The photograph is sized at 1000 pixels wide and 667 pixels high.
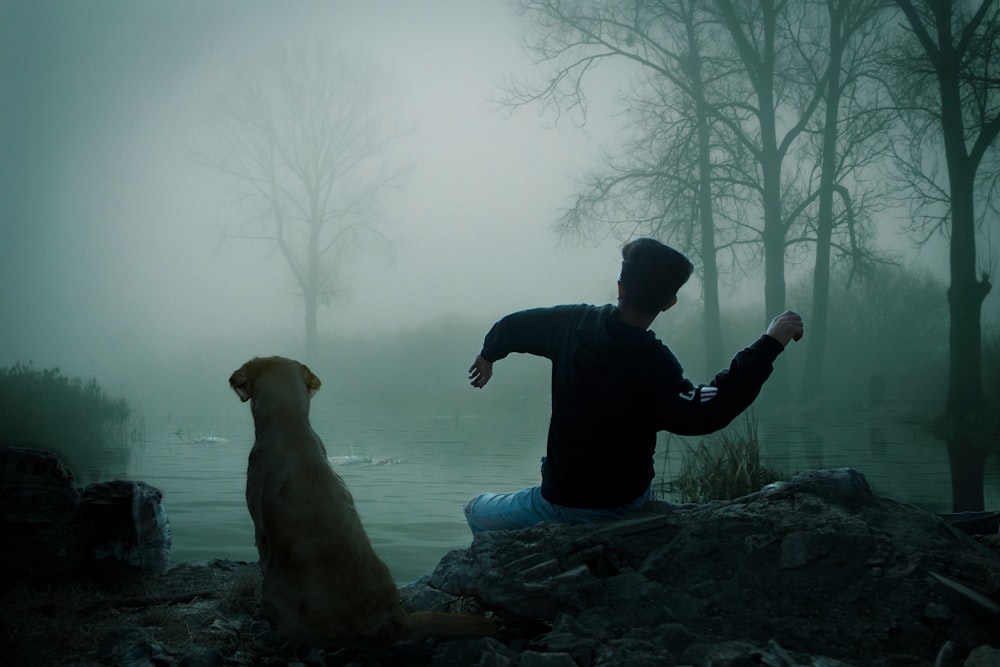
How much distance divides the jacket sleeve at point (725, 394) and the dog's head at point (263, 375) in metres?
1.36

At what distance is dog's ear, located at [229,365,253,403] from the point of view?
2.50m

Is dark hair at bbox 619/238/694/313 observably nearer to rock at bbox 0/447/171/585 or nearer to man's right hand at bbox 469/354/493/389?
man's right hand at bbox 469/354/493/389

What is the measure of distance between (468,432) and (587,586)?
9983 millimetres

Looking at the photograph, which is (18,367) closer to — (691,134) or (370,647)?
(370,647)

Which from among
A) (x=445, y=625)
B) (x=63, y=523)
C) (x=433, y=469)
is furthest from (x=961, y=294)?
(x=63, y=523)

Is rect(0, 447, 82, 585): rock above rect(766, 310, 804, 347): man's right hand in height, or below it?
below

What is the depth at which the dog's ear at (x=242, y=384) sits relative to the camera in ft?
8.21

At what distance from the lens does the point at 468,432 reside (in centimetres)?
1250

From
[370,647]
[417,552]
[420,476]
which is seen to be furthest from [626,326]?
[420,476]

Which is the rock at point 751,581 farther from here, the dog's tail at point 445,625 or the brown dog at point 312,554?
the brown dog at point 312,554

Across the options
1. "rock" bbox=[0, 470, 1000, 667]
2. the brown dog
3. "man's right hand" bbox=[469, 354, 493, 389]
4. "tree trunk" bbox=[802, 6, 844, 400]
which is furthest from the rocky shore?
"tree trunk" bbox=[802, 6, 844, 400]

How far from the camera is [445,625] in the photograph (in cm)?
235

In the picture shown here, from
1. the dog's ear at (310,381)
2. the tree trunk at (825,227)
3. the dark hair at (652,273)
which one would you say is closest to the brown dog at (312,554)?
the dog's ear at (310,381)

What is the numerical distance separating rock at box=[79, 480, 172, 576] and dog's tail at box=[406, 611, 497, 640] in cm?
226
